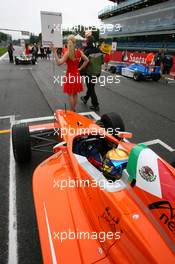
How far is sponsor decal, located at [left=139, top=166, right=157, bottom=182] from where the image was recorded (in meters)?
1.71

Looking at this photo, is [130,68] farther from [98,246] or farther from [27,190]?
[98,246]

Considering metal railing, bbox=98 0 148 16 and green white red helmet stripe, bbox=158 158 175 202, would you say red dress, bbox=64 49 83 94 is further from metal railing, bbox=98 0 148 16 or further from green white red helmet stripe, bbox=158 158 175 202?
metal railing, bbox=98 0 148 16

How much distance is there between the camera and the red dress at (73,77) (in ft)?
17.5

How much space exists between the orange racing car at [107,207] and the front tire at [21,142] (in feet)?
2.38

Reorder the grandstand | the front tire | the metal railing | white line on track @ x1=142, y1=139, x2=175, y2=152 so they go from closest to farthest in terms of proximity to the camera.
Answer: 1. the front tire
2. white line on track @ x1=142, y1=139, x2=175, y2=152
3. the grandstand
4. the metal railing

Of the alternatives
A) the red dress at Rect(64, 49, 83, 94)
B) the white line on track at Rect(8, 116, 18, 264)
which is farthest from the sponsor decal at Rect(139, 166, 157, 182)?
the red dress at Rect(64, 49, 83, 94)

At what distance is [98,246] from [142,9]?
40346 mm

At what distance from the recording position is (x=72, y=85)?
18.1ft

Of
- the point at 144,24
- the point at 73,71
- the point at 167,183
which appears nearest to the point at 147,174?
the point at 167,183

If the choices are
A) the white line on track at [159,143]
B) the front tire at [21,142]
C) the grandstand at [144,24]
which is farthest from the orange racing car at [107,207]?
the grandstand at [144,24]

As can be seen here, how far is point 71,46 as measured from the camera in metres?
4.91

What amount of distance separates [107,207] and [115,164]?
0.53 m

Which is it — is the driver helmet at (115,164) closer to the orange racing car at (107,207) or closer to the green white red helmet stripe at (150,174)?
the orange racing car at (107,207)

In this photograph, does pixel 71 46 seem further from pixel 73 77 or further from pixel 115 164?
pixel 115 164
